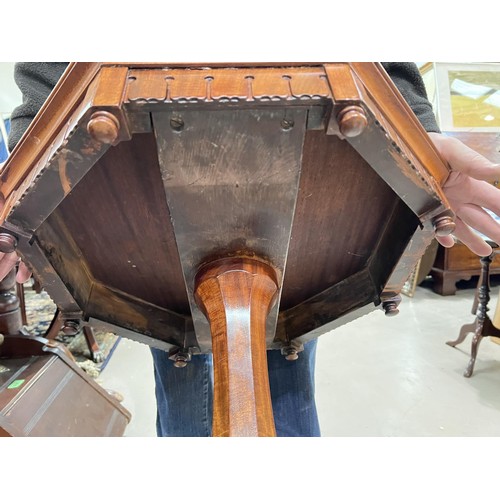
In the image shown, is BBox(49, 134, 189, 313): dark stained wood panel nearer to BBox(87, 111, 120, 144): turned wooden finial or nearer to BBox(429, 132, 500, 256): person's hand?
BBox(87, 111, 120, 144): turned wooden finial

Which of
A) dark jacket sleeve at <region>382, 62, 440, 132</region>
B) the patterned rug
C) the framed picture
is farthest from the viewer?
the framed picture

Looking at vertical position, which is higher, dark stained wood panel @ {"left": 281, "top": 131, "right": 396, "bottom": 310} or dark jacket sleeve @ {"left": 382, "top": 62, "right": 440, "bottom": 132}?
dark jacket sleeve @ {"left": 382, "top": 62, "right": 440, "bottom": 132}

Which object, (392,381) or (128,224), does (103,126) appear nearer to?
(128,224)

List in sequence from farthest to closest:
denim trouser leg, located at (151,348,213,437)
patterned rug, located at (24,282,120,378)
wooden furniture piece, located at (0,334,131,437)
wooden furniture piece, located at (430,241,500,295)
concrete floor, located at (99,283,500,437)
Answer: wooden furniture piece, located at (430,241,500,295)
patterned rug, located at (24,282,120,378)
concrete floor, located at (99,283,500,437)
wooden furniture piece, located at (0,334,131,437)
denim trouser leg, located at (151,348,213,437)

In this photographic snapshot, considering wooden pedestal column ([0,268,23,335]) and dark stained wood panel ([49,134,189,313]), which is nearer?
dark stained wood panel ([49,134,189,313])

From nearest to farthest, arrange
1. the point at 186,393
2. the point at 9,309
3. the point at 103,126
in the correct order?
the point at 103,126
the point at 186,393
the point at 9,309

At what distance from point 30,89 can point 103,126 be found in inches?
19.3

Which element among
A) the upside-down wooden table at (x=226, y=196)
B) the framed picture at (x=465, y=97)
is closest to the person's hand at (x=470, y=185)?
the upside-down wooden table at (x=226, y=196)

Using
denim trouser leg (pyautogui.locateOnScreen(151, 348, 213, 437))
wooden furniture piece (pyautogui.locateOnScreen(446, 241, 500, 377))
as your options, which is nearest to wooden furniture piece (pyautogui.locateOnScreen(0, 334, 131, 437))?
denim trouser leg (pyautogui.locateOnScreen(151, 348, 213, 437))

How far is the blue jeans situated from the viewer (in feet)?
2.72

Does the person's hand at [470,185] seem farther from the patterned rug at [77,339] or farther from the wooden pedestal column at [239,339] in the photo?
the patterned rug at [77,339]

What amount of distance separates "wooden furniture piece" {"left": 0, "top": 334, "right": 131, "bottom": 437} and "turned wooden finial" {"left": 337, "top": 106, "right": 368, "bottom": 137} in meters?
1.21

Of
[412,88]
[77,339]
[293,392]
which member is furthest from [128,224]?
[77,339]

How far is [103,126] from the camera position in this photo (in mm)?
248
